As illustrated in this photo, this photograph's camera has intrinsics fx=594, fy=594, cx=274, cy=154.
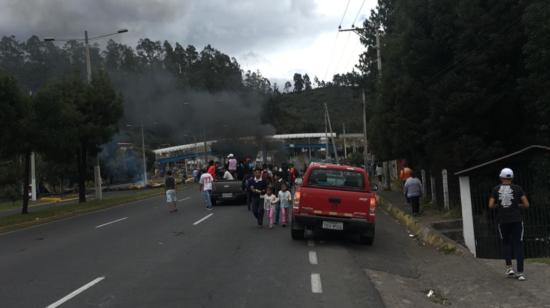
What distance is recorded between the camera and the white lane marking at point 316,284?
8.18 metres

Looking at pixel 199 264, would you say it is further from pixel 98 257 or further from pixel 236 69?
pixel 236 69

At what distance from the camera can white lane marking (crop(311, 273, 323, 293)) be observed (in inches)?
322

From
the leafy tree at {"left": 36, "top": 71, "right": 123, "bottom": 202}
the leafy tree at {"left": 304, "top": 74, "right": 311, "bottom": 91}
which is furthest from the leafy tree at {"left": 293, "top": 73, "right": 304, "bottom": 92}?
the leafy tree at {"left": 36, "top": 71, "right": 123, "bottom": 202}

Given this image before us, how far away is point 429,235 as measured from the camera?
47.1ft

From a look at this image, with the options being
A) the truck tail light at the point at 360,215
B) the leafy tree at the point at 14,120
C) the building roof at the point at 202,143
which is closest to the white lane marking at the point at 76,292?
the truck tail light at the point at 360,215

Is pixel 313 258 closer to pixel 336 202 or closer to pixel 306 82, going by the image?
pixel 336 202

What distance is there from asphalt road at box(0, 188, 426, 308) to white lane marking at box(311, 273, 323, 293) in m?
0.02

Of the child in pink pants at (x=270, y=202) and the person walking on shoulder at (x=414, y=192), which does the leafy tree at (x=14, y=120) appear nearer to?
the child in pink pants at (x=270, y=202)

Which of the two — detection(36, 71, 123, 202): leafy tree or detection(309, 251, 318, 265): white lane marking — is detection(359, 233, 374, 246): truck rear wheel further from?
detection(36, 71, 123, 202): leafy tree

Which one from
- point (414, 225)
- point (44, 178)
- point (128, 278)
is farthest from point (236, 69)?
point (128, 278)

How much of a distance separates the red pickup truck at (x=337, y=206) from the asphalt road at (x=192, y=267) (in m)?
0.43

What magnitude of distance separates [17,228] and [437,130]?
47.6ft

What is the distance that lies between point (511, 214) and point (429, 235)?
5.61 m

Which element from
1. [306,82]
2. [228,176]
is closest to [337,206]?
[228,176]
